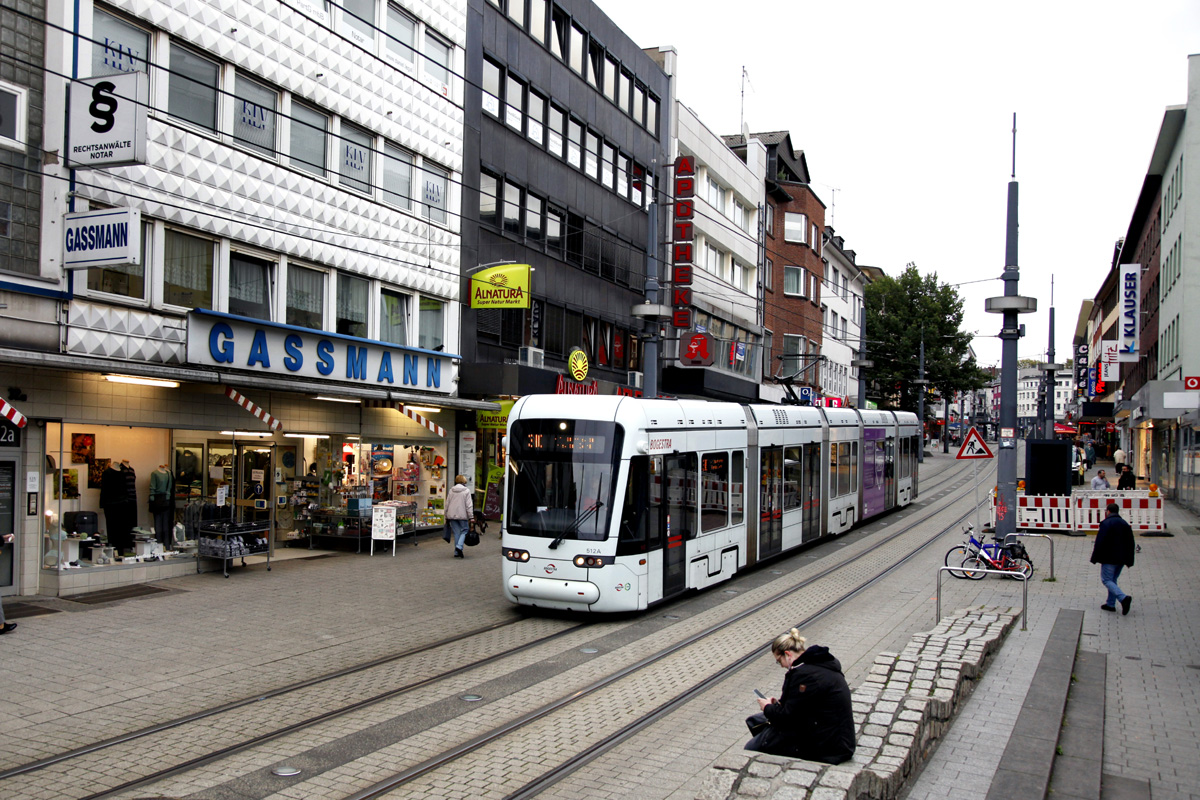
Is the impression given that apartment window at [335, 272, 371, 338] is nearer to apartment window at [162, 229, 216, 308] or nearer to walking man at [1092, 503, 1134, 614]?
apartment window at [162, 229, 216, 308]

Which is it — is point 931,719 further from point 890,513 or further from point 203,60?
point 890,513

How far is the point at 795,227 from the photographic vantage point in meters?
48.4

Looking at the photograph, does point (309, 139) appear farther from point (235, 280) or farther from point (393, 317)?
point (393, 317)

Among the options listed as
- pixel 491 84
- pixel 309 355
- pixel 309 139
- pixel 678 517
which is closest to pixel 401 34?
pixel 491 84

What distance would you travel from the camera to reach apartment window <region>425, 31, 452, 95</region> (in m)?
22.3

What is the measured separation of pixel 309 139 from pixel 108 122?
6248mm

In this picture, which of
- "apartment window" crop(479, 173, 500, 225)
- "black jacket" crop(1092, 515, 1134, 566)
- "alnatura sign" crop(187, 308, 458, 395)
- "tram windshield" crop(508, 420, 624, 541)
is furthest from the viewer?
"apartment window" crop(479, 173, 500, 225)

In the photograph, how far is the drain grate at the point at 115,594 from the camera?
13070 mm

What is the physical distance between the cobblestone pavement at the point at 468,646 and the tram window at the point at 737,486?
78.0 inches

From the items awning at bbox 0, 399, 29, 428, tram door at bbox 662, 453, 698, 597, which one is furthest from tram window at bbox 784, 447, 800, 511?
awning at bbox 0, 399, 29, 428

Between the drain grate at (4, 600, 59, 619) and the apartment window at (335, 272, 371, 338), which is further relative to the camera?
the apartment window at (335, 272, 371, 338)

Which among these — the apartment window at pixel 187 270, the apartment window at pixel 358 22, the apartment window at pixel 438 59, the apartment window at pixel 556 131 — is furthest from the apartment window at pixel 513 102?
the apartment window at pixel 187 270

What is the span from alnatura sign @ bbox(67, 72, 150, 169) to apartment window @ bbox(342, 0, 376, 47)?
25.1 feet

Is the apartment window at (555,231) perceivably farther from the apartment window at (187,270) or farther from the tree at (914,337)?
the tree at (914,337)
